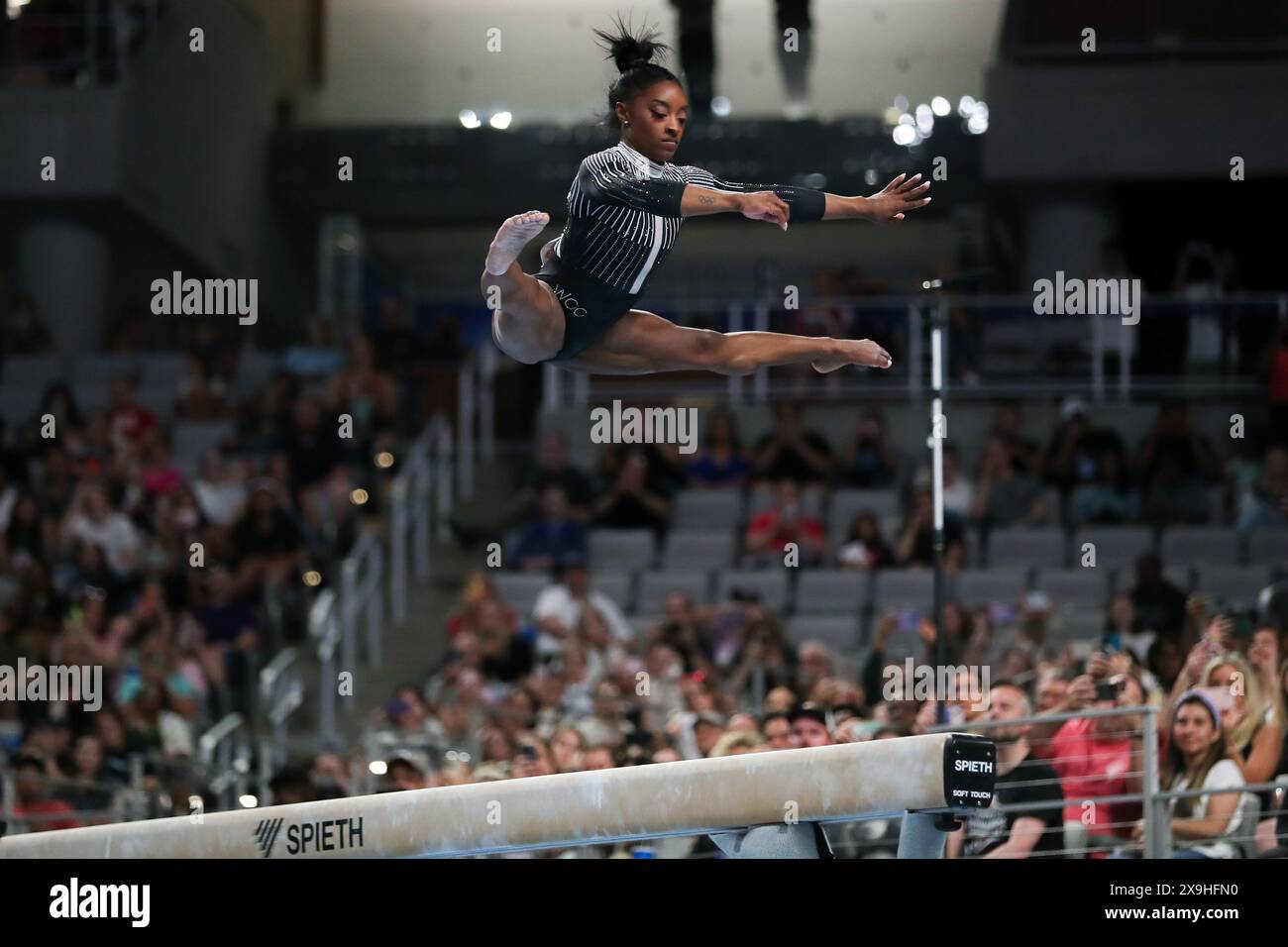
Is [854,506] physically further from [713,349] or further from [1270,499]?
[713,349]

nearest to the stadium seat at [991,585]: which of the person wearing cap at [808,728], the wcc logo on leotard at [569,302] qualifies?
the person wearing cap at [808,728]

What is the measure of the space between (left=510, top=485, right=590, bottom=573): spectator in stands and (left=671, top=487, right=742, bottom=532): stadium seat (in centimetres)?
65

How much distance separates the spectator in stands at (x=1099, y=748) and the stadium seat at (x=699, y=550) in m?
3.85

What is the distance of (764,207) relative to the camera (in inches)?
192

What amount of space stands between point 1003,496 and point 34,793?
5.84 meters

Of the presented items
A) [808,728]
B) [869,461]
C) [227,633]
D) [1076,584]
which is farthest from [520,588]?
[808,728]

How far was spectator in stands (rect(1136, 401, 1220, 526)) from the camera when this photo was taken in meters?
11.7

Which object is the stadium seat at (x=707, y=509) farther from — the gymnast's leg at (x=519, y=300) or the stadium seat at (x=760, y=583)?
the gymnast's leg at (x=519, y=300)

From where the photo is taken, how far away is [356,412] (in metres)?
13.2

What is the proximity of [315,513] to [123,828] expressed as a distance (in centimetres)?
632

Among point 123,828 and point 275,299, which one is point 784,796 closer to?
point 123,828

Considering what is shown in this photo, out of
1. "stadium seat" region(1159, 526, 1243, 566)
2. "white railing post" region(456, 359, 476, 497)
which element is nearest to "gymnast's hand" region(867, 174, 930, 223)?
"stadium seat" region(1159, 526, 1243, 566)

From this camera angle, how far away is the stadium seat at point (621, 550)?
472 inches
